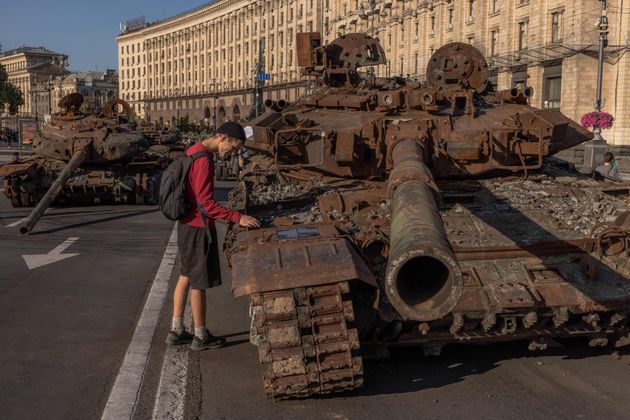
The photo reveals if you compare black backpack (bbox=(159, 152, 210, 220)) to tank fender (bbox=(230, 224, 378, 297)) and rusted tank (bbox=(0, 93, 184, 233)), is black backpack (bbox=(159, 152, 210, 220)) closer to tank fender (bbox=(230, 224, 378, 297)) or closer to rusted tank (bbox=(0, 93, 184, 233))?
tank fender (bbox=(230, 224, 378, 297))

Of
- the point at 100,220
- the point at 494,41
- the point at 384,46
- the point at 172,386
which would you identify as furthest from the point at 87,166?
the point at 384,46

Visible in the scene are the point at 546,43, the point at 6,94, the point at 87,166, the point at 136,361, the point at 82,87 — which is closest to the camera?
the point at 136,361

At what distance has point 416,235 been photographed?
13.6ft

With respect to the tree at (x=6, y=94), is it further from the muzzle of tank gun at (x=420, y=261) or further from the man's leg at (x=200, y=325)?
the muzzle of tank gun at (x=420, y=261)

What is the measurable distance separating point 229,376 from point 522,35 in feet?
150

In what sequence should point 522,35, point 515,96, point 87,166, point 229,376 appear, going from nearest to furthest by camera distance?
1. point 229,376
2. point 515,96
3. point 87,166
4. point 522,35

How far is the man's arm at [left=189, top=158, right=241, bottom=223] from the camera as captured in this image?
649 cm

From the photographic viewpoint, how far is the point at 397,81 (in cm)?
977

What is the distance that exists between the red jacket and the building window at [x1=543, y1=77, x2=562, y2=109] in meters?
41.4

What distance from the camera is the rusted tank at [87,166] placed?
1789cm

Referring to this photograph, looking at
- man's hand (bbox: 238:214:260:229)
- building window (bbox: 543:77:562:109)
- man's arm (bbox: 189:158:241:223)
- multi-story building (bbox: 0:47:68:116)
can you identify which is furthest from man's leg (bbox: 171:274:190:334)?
multi-story building (bbox: 0:47:68:116)

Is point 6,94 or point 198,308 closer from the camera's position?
point 198,308

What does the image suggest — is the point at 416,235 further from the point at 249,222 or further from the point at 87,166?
the point at 87,166

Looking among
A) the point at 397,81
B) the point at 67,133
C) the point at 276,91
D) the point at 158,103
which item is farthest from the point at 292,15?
the point at 397,81
